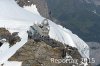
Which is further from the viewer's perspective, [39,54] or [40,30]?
[40,30]

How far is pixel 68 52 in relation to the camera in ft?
157

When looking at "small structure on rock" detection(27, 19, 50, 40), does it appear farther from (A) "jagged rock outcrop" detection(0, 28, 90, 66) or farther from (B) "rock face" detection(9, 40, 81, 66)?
(B) "rock face" detection(9, 40, 81, 66)

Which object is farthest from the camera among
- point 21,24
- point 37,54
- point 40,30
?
point 21,24

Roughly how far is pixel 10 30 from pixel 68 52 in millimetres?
13749

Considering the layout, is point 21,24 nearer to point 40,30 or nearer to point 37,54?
point 40,30

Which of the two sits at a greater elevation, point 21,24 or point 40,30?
point 21,24

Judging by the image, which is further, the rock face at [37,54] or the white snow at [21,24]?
the white snow at [21,24]

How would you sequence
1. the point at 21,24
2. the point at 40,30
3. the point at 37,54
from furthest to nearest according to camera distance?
the point at 21,24 → the point at 40,30 → the point at 37,54

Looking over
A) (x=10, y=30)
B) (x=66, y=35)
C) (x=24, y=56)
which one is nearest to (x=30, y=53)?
(x=24, y=56)

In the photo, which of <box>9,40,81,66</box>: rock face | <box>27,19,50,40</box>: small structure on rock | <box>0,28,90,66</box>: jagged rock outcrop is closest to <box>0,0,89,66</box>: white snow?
<box>27,19,50,40</box>: small structure on rock

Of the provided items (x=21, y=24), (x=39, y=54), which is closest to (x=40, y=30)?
(x=39, y=54)

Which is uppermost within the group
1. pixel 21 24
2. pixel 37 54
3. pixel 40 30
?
pixel 21 24

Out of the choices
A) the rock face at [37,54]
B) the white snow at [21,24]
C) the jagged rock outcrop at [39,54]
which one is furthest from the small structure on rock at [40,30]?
the rock face at [37,54]

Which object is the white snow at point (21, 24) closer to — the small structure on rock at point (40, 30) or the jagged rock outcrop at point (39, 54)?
the small structure on rock at point (40, 30)
